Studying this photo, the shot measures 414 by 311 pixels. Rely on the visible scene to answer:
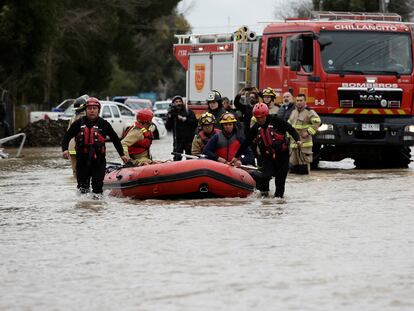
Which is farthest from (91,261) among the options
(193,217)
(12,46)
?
(12,46)

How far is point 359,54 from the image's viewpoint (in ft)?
80.0

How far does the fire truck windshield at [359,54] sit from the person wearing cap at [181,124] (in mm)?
3129

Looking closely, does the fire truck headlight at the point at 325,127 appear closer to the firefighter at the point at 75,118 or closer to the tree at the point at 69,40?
the firefighter at the point at 75,118

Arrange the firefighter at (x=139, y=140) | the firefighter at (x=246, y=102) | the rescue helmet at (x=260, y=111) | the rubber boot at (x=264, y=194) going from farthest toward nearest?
the firefighter at (x=246, y=102)
the firefighter at (x=139, y=140)
the rubber boot at (x=264, y=194)
the rescue helmet at (x=260, y=111)

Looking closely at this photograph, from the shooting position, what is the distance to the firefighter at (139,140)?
18703mm

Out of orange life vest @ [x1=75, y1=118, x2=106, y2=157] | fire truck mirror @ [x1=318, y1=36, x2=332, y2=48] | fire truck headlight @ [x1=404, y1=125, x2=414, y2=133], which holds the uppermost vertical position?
fire truck mirror @ [x1=318, y1=36, x2=332, y2=48]

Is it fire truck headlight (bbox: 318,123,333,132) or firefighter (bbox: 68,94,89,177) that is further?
fire truck headlight (bbox: 318,123,333,132)

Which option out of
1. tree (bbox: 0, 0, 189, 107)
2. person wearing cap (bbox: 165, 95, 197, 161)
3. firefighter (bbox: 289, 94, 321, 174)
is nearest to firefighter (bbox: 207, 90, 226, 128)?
person wearing cap (bbox: 165, 95, 197, 161)

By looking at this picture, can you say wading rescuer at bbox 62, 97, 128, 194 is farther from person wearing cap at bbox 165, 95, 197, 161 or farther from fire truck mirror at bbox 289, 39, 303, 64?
fire truck mirror at bbox 289, 39, 303, 64

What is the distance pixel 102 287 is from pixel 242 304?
4.64ft

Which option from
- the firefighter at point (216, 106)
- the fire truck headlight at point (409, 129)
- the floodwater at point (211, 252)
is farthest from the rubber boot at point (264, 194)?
the fire truck headlight at point (409, 129)

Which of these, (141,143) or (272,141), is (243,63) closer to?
(141,143)

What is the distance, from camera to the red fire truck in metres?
24.3

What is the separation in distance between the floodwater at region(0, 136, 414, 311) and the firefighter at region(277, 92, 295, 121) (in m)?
4.30
